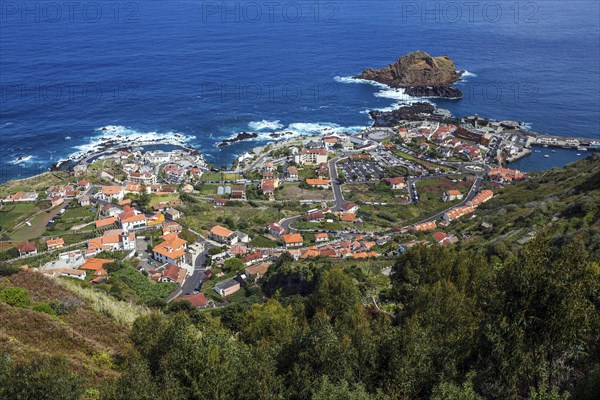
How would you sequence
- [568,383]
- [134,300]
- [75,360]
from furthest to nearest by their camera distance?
[134,300] → [75,360] → [568,383]

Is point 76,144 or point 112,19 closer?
point 76,144

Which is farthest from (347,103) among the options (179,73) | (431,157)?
(179,73)

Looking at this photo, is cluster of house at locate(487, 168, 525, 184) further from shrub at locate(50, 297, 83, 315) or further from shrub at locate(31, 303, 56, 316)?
shrub at locate(31, 303, 56, 316)

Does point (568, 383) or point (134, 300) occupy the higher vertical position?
point (568, 383)

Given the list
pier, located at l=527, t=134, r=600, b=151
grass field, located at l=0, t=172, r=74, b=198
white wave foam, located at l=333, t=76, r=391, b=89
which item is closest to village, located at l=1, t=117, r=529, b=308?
grass field, located at l=0, t=172, r=74, b=198

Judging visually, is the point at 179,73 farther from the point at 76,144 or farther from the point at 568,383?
the point at 568,383

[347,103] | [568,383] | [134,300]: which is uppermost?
Result: [347,103]

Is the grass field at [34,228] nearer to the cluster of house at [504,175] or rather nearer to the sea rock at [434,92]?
the cluster of house at [504,175]

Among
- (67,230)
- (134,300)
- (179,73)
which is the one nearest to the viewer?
(134,300)
